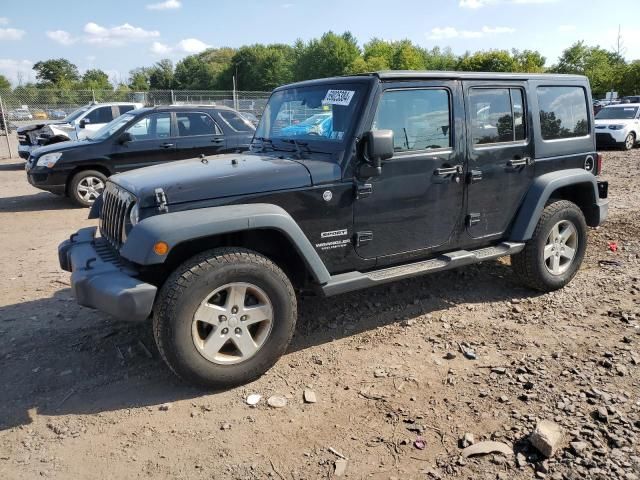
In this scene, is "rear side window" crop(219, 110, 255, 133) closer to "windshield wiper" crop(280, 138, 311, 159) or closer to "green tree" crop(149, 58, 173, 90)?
"windshield wiper" crop(280, 138, 311, 159)

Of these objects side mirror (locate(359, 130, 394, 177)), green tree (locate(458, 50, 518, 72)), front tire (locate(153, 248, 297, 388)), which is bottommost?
front tire (locate(153, 248, 297, 388))

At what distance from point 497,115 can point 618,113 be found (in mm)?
16483

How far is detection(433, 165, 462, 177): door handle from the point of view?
4.11m

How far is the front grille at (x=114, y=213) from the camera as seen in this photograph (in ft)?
11.5

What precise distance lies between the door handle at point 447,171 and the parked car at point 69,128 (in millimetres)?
12668

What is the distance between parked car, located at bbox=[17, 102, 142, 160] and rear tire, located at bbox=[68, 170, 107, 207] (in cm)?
562

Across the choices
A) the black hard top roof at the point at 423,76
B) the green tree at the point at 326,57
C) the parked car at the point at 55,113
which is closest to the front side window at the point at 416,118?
the black hard top roof at the point at 423,76

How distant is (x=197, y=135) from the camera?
9297mm

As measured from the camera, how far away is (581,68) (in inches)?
2363

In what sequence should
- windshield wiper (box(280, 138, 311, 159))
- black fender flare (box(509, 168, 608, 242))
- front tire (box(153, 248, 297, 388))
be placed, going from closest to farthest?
front tire (box(153, 248, 297, 388)), windshield wiper (box(280, 138, 311, 159)), black fender flare (box(509, 168, 608, 242))

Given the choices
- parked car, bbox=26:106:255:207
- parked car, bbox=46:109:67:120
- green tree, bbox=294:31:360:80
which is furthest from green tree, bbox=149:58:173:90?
parked car, bbox=26:106:255:207

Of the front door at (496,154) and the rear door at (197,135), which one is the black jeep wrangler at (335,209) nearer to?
the front door at (496,154)

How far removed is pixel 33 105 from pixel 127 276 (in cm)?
2331

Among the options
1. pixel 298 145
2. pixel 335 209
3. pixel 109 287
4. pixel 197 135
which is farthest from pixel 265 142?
pixel 197 135
